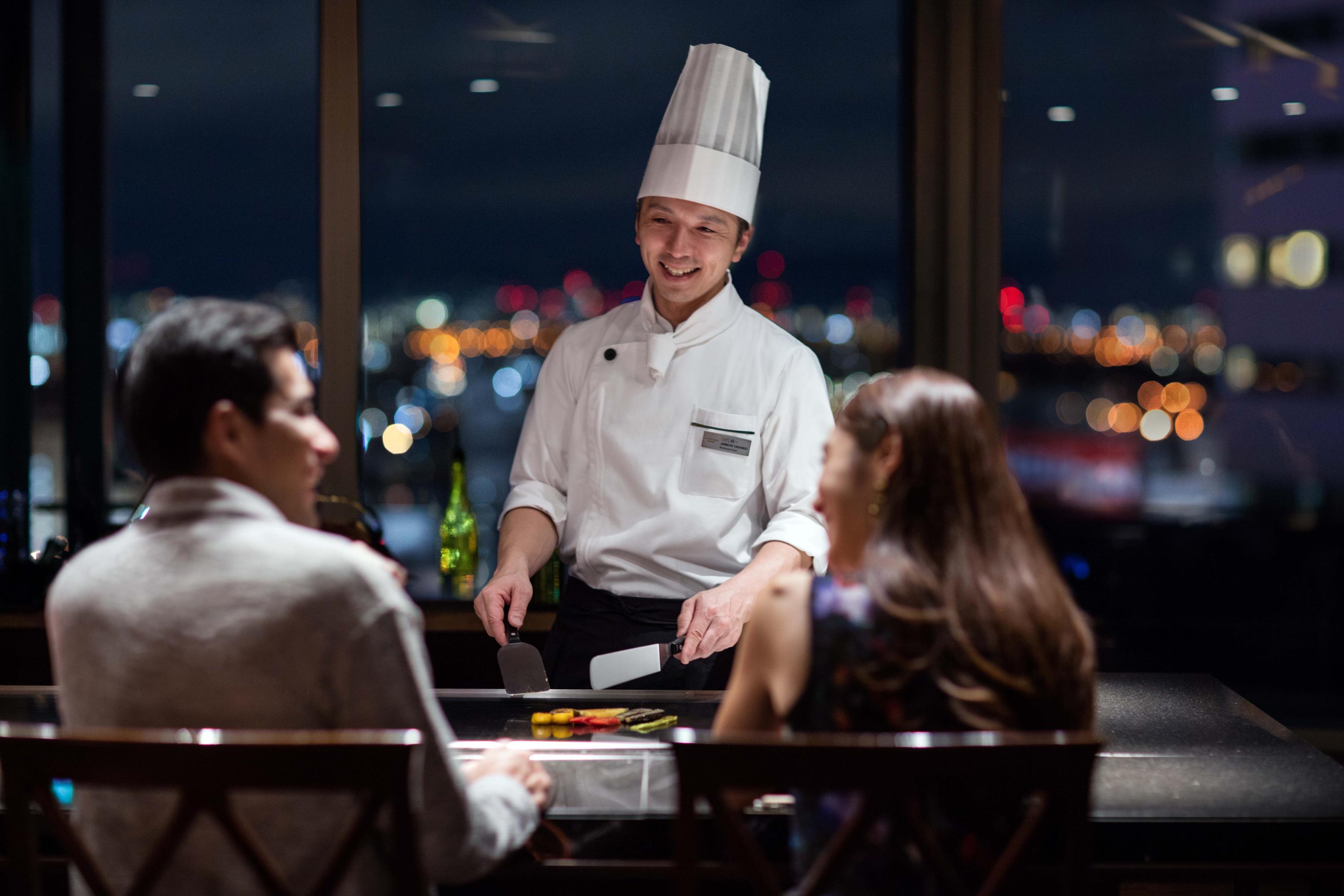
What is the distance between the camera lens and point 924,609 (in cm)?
108

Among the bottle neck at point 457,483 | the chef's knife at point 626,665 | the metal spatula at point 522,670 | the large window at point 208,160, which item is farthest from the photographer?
the large window at point 208,160

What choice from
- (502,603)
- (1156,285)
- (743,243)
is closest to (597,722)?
(502,603)

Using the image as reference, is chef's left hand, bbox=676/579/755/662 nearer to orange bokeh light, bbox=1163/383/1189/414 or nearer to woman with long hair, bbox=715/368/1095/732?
woman with long hair, bbox=715/368/1095/732

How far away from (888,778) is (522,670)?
3.06ft

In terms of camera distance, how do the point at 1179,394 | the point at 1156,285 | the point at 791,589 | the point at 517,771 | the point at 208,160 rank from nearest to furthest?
the point at 791,589
the point at 517,771
the point at 208,160
the point at 1156,285
the point at 1179,394

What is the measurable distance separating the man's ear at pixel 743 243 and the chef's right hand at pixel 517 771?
135 centimetres

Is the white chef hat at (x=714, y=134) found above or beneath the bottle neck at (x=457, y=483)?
above

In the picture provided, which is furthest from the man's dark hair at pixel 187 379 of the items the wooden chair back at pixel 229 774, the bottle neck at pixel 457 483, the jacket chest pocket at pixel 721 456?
the bottle neck at pixel 457 483

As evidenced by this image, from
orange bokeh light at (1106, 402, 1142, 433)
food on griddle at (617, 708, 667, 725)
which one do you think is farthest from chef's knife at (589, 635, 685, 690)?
orange bokeh light at (1106, 402, 1142, 433)

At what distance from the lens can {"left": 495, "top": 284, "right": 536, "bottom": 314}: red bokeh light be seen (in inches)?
173

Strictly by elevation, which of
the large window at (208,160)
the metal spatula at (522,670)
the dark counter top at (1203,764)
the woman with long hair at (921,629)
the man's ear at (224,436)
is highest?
the large window at (208,160)

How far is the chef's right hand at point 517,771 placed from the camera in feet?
4.02

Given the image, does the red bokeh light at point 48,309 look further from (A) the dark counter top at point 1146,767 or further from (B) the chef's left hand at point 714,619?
(B) the chef's left hand at point 714,619

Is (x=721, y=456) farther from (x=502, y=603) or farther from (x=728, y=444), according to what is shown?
(x=502, y=603)
